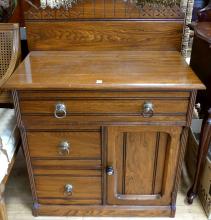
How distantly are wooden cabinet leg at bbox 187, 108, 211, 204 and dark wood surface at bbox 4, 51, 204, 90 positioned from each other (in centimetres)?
26

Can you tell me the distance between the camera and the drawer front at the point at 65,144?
3.53 ft

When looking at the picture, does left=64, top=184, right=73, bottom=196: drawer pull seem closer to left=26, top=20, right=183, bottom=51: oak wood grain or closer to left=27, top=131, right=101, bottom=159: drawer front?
left=27, top=131, right=101, bottom=159: drawer front

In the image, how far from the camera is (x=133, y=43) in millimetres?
1281

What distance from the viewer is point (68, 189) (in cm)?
120

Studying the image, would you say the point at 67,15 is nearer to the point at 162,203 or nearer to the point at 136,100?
the point at 136,100

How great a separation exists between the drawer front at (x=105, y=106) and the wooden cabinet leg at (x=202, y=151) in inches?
8.3

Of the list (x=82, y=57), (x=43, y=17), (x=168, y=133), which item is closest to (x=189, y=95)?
(x=168, y=133)

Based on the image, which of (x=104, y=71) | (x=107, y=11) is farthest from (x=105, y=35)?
(x=104, y=71)

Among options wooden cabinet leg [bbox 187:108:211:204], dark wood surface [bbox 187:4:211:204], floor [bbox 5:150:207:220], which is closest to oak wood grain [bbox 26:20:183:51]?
dark wood surface [bbox 187:4:211:204]

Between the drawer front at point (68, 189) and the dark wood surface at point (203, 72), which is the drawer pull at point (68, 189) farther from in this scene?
the dark wood surface at point (203, 72)

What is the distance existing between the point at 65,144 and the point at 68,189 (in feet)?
0.83

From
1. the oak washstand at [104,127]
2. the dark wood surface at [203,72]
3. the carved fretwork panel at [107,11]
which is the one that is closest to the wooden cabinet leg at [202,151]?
the dark wood surface at [203,72]

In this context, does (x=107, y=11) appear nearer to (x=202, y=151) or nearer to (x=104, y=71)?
(x=104, y=71)

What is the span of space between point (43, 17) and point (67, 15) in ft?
0.39
